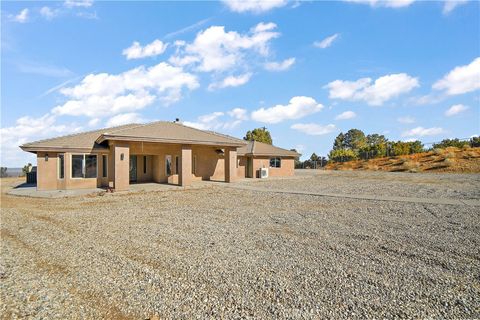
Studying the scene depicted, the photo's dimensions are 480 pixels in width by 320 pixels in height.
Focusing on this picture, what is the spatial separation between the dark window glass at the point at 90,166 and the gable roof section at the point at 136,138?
0.70m

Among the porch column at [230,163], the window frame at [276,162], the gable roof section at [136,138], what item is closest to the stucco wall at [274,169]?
the window frame at [276,162]

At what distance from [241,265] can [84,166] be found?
57.0ft

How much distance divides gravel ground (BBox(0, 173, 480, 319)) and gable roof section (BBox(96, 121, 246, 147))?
308 inches

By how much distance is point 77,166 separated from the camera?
19.0 m

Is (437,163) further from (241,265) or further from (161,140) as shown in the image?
(241,265)

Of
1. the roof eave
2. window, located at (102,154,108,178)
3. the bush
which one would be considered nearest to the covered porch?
window, located at (102,154,108,178)

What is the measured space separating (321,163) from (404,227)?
1781 inches

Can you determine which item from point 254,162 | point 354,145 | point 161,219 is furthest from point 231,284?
point 354,145

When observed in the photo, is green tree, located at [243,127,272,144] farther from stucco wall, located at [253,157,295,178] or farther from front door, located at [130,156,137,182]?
front door, located at [130,156,137,182]

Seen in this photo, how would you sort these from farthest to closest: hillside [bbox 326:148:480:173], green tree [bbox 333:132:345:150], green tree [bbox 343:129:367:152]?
green tree [bbox 333:132:345:150] → green tree [bbox 343:129:367:152] → hillside [bbox 326:148:480:173]

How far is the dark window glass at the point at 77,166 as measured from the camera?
1886 cm

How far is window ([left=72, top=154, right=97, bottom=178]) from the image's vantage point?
62.0 feet

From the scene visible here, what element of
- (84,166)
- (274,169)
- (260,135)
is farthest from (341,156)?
(84,166)

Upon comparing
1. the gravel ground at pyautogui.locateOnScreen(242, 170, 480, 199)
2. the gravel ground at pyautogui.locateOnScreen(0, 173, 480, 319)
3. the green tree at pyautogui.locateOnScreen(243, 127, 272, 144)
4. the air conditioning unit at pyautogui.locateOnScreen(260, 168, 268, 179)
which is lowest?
the gravel ground at pyautogui.locateOnScreen(0, 173, 480, 319)
